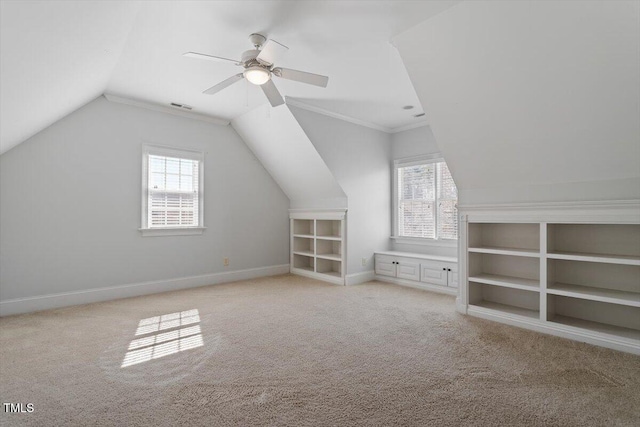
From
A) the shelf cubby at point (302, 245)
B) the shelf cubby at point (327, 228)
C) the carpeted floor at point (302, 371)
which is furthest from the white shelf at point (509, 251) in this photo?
the shelf cubby at point (302, 245)

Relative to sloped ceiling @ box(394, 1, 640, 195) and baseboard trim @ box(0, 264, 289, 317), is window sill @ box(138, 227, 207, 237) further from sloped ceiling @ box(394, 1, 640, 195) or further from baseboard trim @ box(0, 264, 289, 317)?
sloped ceiling @ box(394, 1, 640, 195)

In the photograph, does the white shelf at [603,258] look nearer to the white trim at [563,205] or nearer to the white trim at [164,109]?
the white trim at [563,205]

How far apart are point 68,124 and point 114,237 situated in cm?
147

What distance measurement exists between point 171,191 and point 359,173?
9.41 ft

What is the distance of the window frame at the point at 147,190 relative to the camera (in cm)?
441

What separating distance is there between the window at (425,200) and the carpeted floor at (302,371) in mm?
1776

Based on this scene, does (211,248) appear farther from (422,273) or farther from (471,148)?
(471,148)

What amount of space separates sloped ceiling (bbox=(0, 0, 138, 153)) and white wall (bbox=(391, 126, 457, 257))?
417cm

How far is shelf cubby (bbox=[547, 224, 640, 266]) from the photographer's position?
2.82 meters

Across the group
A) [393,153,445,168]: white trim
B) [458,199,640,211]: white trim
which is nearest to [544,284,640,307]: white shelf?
[458,199,640,211]: white trim

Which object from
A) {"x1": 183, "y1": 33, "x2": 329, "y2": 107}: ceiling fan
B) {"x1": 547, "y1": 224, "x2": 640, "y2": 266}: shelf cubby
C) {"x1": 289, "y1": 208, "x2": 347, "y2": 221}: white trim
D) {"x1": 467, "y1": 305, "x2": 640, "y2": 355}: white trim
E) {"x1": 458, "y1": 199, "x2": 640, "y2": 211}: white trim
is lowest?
{"x1": 467, "y1": 305, "x2": 640, "y2": 355}: white trim

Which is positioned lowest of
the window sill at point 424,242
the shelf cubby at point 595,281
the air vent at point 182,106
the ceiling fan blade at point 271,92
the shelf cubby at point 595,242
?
the shelf cubby at point 595,281

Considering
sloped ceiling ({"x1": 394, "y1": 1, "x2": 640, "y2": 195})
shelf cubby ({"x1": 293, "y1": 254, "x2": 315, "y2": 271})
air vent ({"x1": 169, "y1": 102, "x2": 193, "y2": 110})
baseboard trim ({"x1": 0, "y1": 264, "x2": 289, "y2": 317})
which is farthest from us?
shelf cubby ({"x1": 293, "y1": 254, "x2": 315, "y2": 271})

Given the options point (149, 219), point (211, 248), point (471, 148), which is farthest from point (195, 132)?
point (471, 148)
